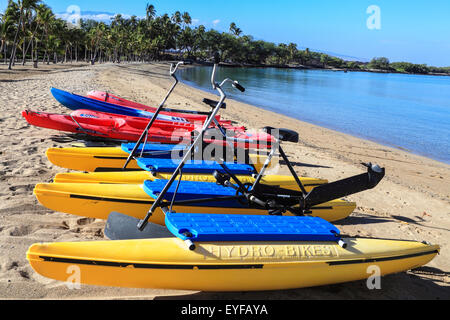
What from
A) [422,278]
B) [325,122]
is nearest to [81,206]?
[422,278]

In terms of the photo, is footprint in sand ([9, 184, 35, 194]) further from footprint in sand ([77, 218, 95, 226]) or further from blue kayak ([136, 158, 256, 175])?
blue kayak ([136, 158, 256, 175])

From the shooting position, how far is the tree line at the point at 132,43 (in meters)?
Result: 39.0

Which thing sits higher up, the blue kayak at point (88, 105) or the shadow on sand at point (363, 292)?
the blue kayak at point (88, 105)

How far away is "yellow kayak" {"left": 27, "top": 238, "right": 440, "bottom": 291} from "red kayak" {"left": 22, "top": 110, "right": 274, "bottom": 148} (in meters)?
4.67

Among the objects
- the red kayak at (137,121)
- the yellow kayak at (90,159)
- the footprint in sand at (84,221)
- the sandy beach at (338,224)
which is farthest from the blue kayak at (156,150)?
the red kayak at (137,121)

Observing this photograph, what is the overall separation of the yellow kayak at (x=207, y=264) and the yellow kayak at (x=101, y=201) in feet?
4.46

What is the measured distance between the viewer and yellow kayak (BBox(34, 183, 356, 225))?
4.13 metres

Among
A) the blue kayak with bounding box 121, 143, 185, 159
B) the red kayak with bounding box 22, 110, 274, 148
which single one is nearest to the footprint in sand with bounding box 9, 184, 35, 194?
the blue kayak with bounding box 121, 143, 185, 159

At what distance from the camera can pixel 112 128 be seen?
8.33m

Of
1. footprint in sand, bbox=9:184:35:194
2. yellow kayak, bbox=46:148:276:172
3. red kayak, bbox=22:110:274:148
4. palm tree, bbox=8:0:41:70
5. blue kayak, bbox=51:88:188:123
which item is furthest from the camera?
palm tree, bbox=8:0:41:70

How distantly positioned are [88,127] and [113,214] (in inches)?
193

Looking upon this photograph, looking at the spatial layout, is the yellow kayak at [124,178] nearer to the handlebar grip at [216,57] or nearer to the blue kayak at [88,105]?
the handlebar grip at [216,57]

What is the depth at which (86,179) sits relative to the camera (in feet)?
15.8

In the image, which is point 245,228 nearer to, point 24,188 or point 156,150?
point 156,150
